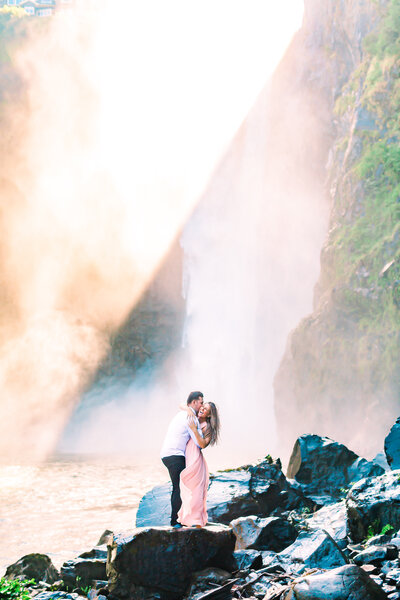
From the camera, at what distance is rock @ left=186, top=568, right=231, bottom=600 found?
6184mm

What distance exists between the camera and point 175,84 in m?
55.8

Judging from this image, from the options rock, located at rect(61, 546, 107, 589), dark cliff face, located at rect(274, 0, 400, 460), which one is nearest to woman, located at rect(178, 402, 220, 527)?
rock, located at rect(61, 546, 107, 589)

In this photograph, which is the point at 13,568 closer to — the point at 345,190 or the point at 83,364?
the point at 345,190

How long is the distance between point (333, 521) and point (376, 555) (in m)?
2.91

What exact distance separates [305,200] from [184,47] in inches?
1086

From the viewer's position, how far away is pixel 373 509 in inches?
298

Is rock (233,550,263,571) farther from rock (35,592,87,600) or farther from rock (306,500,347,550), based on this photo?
rock (35,592,87,600)

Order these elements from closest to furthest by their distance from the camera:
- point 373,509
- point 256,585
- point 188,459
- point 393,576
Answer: point 393,576 < point 256,585 < point 188,459 < point 373,509

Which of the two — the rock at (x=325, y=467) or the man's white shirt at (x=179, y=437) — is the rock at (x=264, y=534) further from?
the rock at (x=325, y=467)

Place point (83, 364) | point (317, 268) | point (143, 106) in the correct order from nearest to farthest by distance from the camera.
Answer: point (317, 268) → point (83, 364) → point (143, 106)

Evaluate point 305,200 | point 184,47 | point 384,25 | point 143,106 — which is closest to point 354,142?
point 384,25

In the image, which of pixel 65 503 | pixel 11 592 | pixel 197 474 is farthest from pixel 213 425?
pixel 65 503

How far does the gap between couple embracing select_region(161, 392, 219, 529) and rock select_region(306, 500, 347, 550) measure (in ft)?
6.20

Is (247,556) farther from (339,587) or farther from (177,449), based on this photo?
(339,587)
